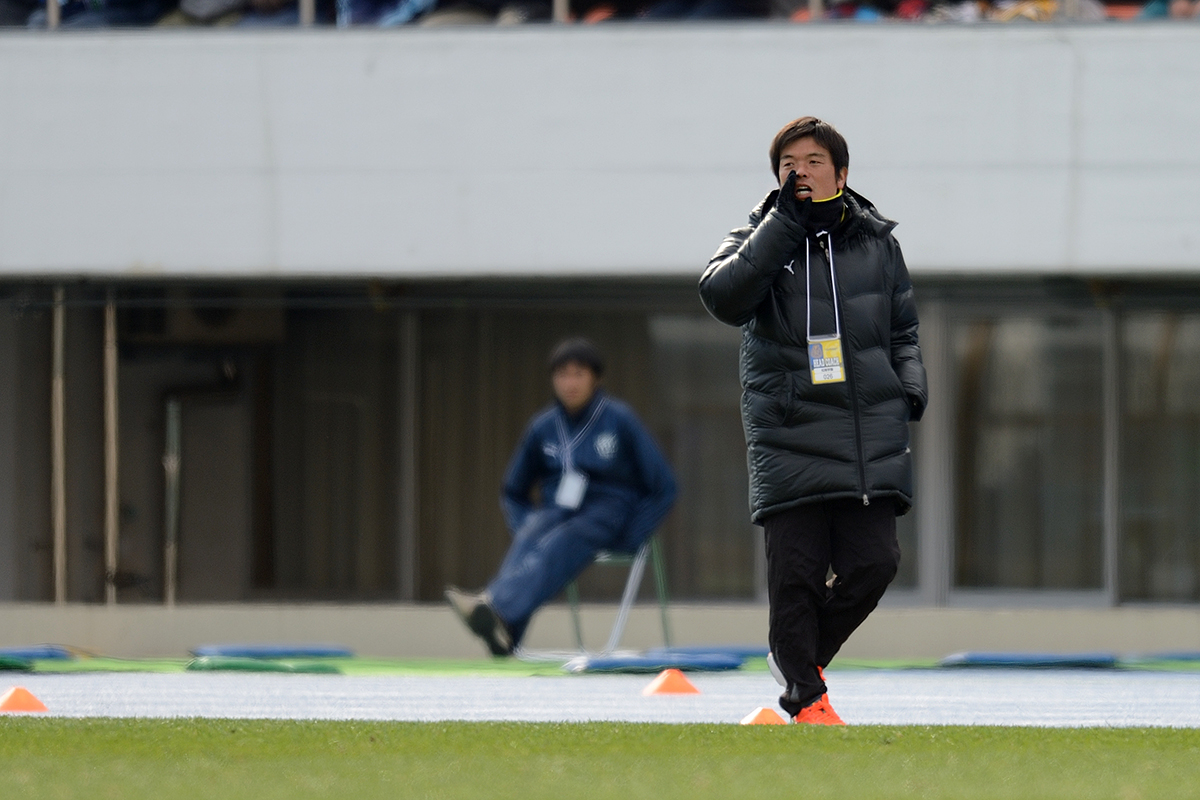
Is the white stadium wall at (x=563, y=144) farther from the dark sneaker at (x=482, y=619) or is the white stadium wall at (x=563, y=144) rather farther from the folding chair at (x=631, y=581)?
the dark sneaker at (x=482, y=619)

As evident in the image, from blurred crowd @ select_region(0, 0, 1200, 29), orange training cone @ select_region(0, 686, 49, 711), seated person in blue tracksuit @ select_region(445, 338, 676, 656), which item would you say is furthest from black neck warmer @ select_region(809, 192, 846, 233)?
blurred crowd @ select_region(0, 0, 1200, 29)

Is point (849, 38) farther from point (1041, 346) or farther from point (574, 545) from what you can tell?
point (574, 545)

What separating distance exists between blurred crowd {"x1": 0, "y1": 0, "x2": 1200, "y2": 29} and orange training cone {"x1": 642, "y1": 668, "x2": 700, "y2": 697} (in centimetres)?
555

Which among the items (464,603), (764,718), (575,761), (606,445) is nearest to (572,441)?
(606,445)

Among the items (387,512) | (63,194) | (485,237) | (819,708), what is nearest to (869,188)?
(485,237)

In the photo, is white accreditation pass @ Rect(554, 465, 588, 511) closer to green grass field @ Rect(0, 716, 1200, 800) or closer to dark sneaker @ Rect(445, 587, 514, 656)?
dark sneaker @ Rect(445, 587, 514, 656)

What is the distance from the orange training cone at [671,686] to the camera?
779 centimetres

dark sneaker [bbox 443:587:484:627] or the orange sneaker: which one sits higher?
the orange sneaker

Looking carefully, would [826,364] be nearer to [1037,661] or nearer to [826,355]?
[826,355]

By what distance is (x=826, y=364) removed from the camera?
595 cm

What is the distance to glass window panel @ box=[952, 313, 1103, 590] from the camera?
41.9 feet

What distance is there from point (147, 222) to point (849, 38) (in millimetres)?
4187

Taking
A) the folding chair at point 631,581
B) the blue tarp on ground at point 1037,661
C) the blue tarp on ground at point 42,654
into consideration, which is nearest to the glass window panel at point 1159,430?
the blue tarp on ground at point 1037,661

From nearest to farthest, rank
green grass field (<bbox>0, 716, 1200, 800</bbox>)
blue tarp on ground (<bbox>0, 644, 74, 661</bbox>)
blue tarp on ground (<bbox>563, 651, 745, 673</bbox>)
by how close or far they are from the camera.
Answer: green grass field (<bbox>0, 716, 1200, 800</bbox>), blue tarp on ground (<bbox>563, 651, 745, 673</bbox>), blue tarp on ground (<bbox>0, 644, 74, 661</bbox>)
